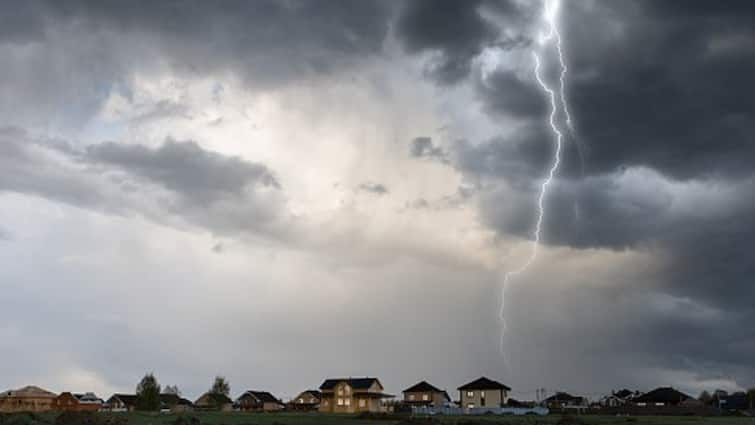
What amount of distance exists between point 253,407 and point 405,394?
4763cm

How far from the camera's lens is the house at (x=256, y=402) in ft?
621

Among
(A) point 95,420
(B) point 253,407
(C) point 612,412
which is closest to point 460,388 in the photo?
(C) point 612,412

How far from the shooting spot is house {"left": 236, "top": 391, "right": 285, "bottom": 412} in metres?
189

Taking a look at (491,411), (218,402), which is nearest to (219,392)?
(218,402)

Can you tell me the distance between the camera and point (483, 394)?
140 metres

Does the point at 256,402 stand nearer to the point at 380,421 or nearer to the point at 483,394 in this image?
the point at 483,394

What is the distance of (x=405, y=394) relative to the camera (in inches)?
6294

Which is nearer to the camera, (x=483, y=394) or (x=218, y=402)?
(x=483, y=394)

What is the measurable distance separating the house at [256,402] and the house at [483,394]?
205 ft

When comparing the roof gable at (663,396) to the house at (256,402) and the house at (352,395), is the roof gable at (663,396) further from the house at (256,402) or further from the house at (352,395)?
the house at (256,402)

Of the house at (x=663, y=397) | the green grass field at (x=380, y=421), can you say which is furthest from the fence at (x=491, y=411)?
the house at (x=663, y=397)

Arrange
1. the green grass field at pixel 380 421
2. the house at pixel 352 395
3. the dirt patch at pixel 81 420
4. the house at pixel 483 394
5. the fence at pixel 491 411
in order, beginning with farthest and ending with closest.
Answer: the house at pixel 352 395 → the house at pixel 483 394 → the fence at pixel 491 411 → the green grass field at pixel 380 421 → the dirt patch at pixel 81 420

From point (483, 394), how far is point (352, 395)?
27006 mm

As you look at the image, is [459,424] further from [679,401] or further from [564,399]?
[564,399]
